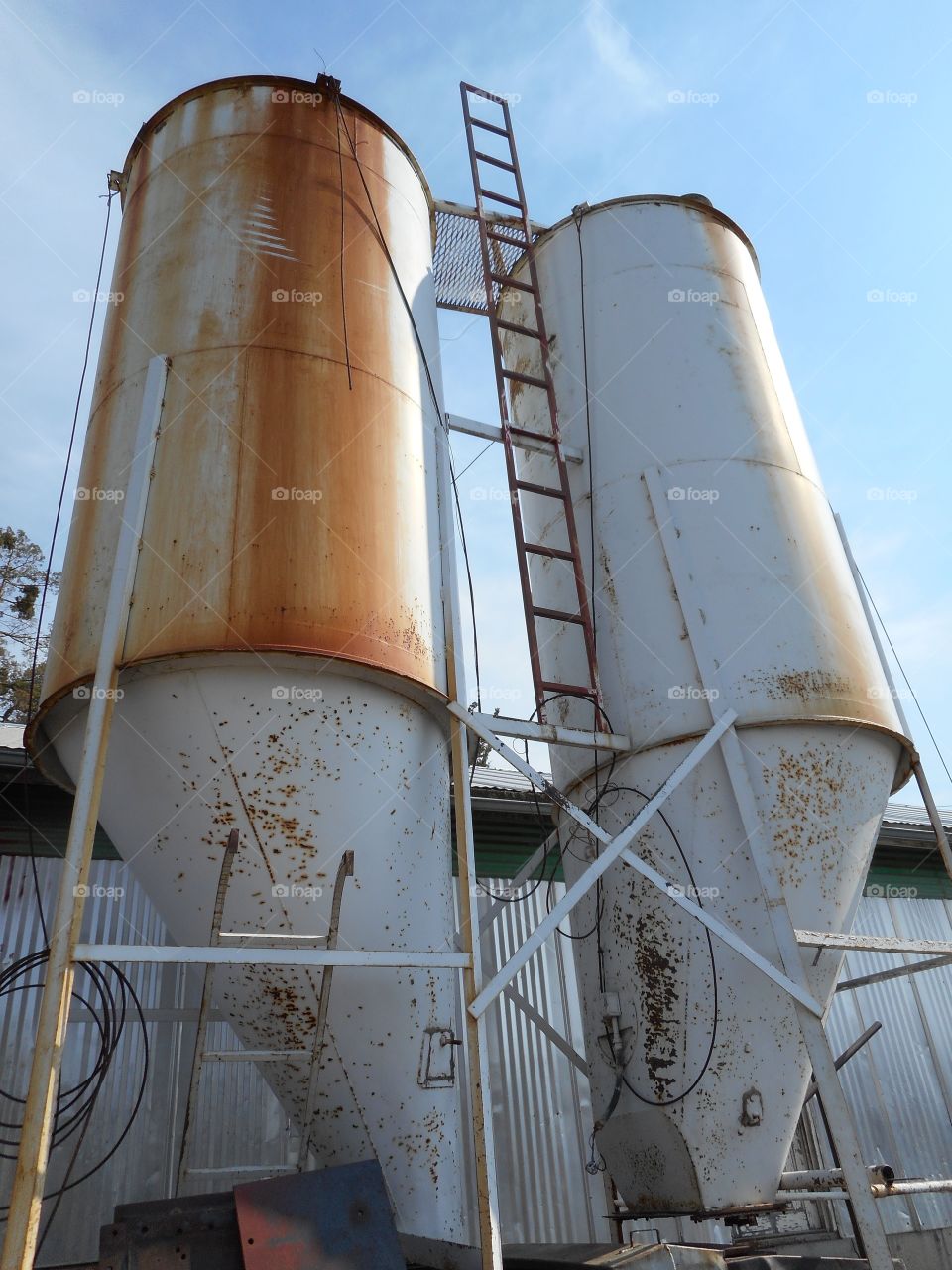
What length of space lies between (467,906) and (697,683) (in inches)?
84.9

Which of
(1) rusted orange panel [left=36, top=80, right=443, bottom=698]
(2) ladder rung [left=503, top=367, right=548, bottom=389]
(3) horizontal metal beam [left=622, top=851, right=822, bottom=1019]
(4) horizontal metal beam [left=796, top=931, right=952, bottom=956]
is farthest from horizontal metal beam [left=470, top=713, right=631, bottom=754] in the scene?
(2) ladder rung [left=503, top=367, right=548, bottom=389]

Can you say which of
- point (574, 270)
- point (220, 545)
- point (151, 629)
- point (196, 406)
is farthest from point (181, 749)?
point (574, 270)

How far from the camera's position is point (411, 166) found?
22.3 feet

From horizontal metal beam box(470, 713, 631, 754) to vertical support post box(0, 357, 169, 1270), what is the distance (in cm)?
191

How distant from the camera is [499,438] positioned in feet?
22.9

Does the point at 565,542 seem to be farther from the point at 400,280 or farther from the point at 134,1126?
the point at 134,1126

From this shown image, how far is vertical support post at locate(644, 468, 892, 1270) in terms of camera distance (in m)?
4.66

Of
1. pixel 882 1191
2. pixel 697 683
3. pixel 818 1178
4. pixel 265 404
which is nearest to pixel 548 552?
pixel 697 683

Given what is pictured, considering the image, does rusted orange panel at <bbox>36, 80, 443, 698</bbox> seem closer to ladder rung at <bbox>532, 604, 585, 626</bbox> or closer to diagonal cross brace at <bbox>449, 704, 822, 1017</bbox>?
diagonal cross brace at <bbox>449, 704, 822, 1017</bbox>

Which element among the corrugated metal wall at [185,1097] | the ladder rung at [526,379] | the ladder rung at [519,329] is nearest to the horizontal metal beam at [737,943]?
the corrugated metal wall at [185,1097]

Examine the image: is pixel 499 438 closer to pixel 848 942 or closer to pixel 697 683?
pixel 697 683

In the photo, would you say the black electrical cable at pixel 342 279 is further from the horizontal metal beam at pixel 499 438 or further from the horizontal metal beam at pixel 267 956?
the horizontal metal beam at pixel 267 956

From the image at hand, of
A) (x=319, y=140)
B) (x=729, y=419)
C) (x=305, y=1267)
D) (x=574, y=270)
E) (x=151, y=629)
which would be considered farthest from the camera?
(x=574, y=270)

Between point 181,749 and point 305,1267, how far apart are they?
85.0 inches
